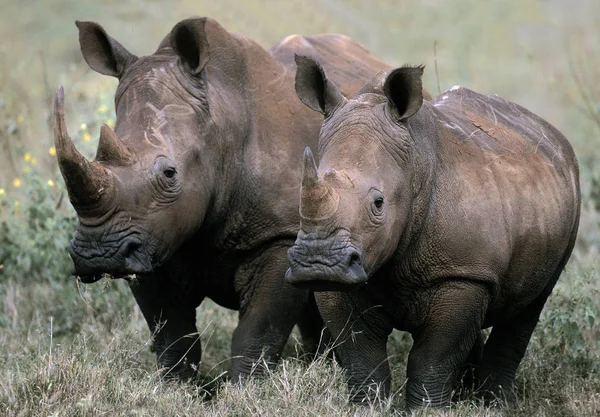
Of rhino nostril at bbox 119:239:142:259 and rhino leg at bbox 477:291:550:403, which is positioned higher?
rhino nostril at bbox 119:239:142:259

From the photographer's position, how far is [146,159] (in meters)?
6.80

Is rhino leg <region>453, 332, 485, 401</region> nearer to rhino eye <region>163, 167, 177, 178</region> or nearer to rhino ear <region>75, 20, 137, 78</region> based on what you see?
rhino eye <region>163, 167, 177, 178</region>

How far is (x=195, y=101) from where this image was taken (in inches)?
284

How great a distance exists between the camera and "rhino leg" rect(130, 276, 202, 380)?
25.0 feet

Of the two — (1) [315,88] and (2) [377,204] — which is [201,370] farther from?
(2) [377,204]

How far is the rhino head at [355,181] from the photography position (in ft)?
19.3

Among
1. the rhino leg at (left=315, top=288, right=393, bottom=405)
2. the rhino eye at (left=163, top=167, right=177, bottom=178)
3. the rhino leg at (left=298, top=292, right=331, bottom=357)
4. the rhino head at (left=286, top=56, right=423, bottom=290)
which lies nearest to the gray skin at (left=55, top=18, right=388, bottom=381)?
the rhino eye at (left=163, top=167, right=177, bottom=178)

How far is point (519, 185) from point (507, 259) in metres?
0.53

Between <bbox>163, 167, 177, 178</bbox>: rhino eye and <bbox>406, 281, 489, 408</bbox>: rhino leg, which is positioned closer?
<bbox>406, 281, 489, 408</bbox>: rhino leg

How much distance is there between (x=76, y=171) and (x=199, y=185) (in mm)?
879

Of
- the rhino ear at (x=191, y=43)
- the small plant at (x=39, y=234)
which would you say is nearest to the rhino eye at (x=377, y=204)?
the rhino ear at (x=191, y=43)

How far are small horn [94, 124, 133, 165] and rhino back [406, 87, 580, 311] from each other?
1.65m

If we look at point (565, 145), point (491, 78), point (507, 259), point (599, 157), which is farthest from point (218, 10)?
point (507, 259)

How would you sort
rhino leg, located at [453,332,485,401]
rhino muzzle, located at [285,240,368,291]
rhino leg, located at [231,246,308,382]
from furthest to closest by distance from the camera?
rhino leg, located at [453,332,485,401], rhino leg, located at [231,246,308,382], rhino muzzle, located at [285,240,368,291]
